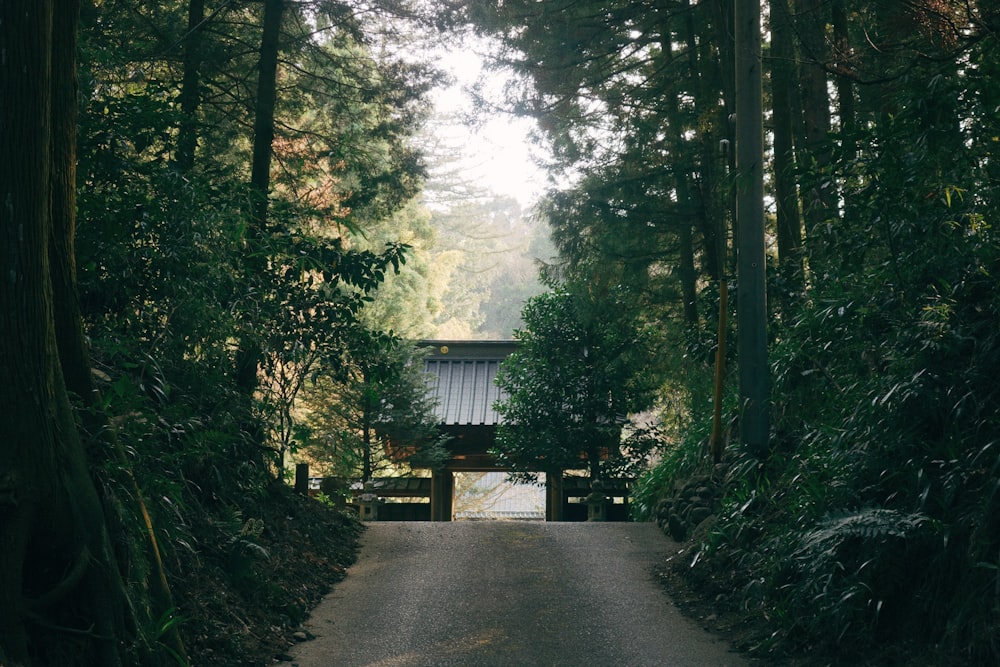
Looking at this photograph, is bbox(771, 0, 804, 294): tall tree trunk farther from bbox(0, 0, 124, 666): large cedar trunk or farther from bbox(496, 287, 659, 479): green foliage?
bbox(0, 0, 124, 666): large cedar trunk

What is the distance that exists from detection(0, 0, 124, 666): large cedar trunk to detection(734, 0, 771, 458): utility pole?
502 centimetres

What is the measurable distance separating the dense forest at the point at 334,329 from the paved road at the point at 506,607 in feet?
1.10

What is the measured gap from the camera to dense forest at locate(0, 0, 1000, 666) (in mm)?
3713

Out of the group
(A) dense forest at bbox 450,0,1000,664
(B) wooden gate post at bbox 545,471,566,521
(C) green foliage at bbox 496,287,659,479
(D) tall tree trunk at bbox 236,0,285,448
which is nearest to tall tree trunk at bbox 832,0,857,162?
(A) dense forest at bbox 450,0,1000,664

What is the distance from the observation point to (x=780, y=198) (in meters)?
9.98

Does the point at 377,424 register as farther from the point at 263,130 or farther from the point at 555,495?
the point at 263,130

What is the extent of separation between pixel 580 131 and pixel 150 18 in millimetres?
6966

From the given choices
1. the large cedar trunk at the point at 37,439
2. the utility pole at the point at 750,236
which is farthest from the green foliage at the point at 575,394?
the large cedar trunk at the point at 37,439

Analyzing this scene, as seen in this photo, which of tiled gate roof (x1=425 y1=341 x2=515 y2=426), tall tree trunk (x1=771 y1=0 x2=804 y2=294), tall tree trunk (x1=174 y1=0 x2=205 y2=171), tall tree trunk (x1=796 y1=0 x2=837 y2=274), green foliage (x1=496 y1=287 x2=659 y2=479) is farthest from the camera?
tiled gate roof (x1=425 y1=341 x2=515 y2=426)

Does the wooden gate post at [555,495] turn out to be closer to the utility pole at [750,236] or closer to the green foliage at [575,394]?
the green foliage at [575,394]

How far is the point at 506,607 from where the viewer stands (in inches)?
244

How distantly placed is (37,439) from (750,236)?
5.60m

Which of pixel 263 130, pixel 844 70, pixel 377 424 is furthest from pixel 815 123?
pixel 377 424

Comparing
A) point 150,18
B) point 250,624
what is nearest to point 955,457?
point 250,624
